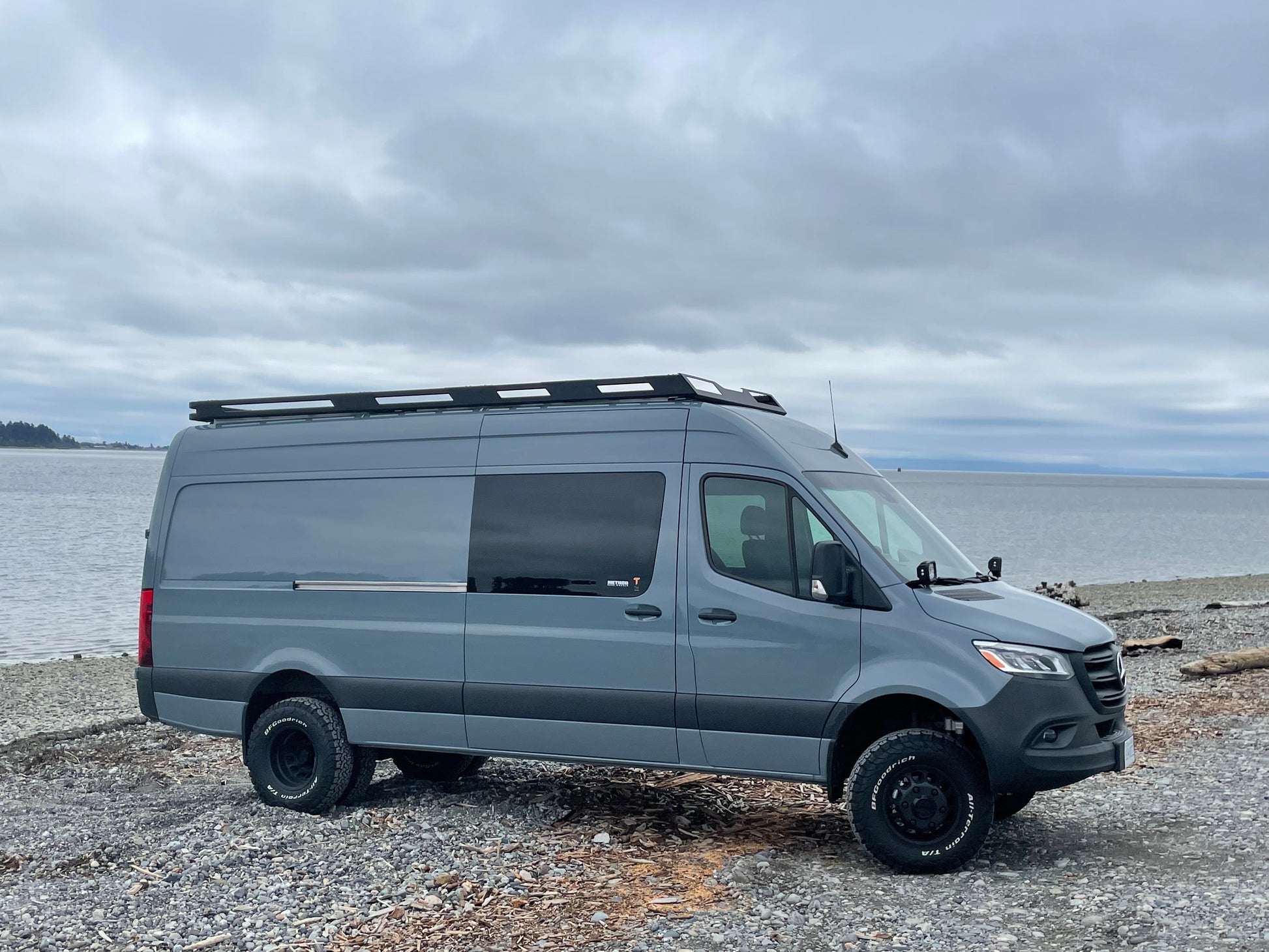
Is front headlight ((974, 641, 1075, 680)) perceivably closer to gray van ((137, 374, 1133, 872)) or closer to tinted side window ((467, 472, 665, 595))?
gray van ((137, 374, 1133, 872))

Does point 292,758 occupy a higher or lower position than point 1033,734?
lower

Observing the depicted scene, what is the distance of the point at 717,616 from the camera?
6730 mm

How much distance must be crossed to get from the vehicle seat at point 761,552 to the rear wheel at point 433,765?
3301 millimetres

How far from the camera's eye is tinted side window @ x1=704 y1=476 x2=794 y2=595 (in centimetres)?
670

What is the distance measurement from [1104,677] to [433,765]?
495 cm

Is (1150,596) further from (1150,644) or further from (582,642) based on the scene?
(582,642)

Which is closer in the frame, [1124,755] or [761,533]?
[1124,755]

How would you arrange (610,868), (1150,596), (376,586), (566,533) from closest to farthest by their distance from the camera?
(610,868) → (566,533) → (376,586) → (1150,596)

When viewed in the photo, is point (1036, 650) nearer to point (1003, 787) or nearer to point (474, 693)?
point (1003, 787)

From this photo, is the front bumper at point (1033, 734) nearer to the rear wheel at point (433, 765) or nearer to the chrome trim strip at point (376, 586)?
the chrome trim strip at point (376, 586)

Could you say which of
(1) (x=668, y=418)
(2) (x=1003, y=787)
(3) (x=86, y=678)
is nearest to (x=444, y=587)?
(1) (x=668, y=418)

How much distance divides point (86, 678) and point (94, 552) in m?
30.0

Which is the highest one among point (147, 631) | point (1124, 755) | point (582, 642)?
point (582, 642)

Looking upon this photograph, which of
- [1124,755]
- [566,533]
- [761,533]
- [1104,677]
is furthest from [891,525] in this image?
[566,533]
